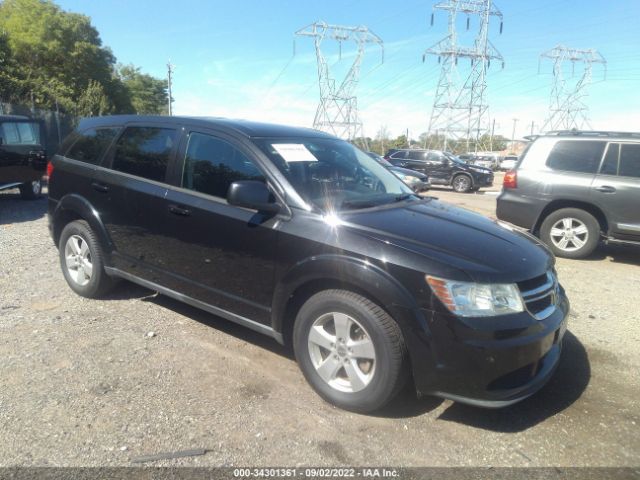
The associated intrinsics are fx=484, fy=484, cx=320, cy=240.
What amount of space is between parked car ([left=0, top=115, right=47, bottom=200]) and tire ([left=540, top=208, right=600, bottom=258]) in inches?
390

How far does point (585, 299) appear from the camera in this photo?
534cm

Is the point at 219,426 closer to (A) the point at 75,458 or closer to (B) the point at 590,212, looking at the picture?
(A) the point at 75,458

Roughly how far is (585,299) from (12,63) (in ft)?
119

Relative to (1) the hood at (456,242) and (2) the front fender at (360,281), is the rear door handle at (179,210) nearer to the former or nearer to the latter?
(2) the front fender at (360,281)

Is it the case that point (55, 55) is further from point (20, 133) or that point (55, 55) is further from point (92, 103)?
point (20, 133)

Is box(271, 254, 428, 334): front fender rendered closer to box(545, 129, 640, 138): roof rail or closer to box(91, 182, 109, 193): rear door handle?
box(91, 182, 109, 193): rear door handle

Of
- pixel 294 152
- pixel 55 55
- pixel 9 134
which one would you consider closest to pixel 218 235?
pixel 294 152

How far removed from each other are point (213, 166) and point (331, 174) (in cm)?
90

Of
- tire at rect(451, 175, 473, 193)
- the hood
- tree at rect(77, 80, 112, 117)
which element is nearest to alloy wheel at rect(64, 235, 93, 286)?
the hood

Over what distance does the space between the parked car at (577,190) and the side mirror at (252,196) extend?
215 inches

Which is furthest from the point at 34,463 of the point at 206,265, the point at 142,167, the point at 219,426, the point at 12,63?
the point at 12,63

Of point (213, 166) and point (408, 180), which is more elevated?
point (213, 166)

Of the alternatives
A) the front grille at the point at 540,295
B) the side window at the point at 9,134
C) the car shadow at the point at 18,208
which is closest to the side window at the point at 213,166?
the front grille at the point at 540,295

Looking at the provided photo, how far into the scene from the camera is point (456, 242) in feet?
9.68
